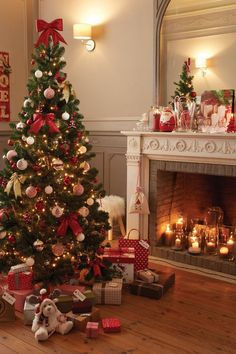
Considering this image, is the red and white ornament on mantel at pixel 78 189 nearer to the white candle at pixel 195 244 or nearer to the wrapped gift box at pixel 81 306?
the wrapped gift box at pixel 81 306

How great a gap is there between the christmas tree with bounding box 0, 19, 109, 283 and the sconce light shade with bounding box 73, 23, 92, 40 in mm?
1638

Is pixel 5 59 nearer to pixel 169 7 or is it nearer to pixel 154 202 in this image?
pixel 169 7

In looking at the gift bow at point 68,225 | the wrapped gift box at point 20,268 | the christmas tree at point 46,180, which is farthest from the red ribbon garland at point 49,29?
the wrapped gift box at point 20,268

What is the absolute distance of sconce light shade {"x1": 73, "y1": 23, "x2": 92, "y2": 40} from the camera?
4.67 metres

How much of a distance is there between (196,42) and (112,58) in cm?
108

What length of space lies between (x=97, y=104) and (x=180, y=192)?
1.41 m

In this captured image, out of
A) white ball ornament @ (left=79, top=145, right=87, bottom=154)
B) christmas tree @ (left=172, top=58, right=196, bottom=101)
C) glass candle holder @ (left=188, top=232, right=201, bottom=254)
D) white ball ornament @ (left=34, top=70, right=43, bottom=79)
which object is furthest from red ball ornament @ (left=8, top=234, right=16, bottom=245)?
christmas tree @ (left=172, top=58, right=196, bottom=101)

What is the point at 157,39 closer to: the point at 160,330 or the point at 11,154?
the point at 11,154

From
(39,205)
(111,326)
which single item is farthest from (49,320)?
(39,205)

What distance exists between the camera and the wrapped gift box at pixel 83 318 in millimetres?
2619

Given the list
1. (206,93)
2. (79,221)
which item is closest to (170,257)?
(79,221)

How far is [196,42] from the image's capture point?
3.89 m

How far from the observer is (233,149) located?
338 centimetres

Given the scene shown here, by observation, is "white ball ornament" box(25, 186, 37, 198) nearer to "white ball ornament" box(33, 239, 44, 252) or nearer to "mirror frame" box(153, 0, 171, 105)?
"white ball ornament" box(33, 239, 44, 252)
